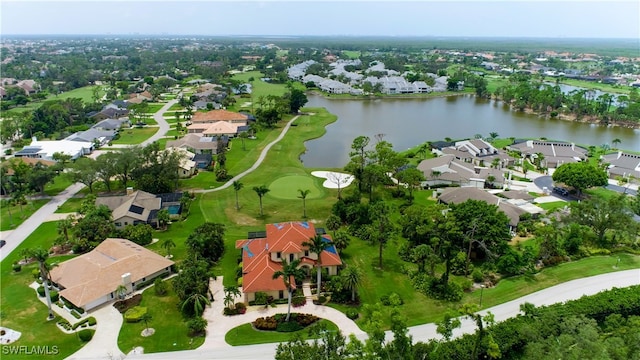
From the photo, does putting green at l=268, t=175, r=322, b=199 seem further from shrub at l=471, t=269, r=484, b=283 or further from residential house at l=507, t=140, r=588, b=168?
residential house at l=507, t=140, r=588, b=168

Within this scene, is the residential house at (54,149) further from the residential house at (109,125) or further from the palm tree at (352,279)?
the palm tree at (352,279)

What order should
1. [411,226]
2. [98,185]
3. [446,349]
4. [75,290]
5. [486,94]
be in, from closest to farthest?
[446,349] < [75,290] < [411,226] < [98,185] < [486,94]

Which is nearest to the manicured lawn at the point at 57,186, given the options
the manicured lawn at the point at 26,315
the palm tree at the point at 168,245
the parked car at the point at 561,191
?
the manicured lawn at the point at 26,315

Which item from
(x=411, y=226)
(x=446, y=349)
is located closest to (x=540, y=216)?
(x=411, y=226)

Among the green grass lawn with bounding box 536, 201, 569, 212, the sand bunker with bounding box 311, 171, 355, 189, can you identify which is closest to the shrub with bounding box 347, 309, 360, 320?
the sand bunker with bounding box 311, 171, 355, 189

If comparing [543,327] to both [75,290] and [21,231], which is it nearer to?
[75,290]

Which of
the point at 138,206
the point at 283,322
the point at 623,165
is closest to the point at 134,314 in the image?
the point at 283,322

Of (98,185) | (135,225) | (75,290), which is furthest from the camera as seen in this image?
(98,185)
